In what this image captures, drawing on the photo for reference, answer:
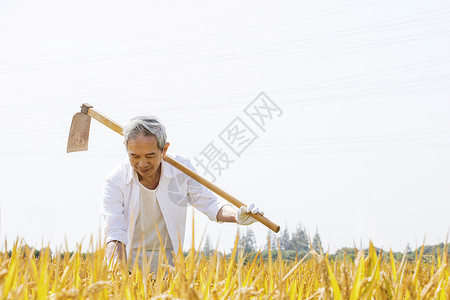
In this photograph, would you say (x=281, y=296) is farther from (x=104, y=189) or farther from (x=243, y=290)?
(x=104, y=189)

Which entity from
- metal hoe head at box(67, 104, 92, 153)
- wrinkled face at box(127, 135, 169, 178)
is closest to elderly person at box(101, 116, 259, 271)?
wrinkled face at box(127, 135, 169, 178)

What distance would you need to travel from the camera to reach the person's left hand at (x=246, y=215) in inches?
140

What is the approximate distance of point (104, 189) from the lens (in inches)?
140

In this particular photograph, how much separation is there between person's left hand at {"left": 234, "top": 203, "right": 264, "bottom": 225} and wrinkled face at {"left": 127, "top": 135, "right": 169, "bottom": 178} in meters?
0.71

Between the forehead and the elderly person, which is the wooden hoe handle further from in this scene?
the forehead

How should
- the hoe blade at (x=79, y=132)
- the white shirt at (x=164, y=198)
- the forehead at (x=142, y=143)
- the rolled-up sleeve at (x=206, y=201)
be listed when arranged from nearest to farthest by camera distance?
1. the forehead at (x=142, y=143)
2. the white shirt at (x=164, y=198)
3. the rolled-up sleeve at (x=206, y=201)
4. the hoe blade at (x=79, y=132)

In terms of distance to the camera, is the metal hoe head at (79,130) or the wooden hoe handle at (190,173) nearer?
the wooden hoe handle at (190,173)

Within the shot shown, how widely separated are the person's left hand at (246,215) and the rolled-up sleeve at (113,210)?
812 mm

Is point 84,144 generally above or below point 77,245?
above

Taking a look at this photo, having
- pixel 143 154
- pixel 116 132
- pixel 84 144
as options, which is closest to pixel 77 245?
pixel 143 154

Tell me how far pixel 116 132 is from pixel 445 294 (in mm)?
3604

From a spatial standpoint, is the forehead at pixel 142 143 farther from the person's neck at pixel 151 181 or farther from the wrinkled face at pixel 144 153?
the person's neck at pixel 151 181

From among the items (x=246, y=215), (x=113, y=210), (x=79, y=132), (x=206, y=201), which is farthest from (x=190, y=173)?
(x=79, y=132)

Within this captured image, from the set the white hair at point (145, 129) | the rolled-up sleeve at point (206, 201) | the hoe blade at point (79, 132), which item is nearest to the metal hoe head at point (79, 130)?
the hoe blade at point (79, 132)
